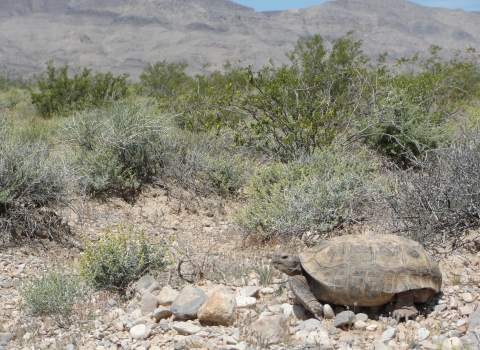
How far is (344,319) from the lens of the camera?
12.9 feet

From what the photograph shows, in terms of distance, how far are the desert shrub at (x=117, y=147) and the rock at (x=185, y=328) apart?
4252mm

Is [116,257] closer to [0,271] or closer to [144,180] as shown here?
[0,271]

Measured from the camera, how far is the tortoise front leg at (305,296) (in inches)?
159

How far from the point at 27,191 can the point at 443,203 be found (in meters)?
4.89

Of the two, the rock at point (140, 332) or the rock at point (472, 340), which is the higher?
the rock at point (472, 340)

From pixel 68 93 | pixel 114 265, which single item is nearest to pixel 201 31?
pixel 68 93

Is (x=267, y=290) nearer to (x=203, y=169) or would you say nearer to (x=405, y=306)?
(x=405, y=306)

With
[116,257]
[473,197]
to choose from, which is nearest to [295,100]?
[473,197]

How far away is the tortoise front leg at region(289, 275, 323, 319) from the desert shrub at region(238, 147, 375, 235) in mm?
1614

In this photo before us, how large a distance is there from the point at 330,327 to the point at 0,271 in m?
3.69

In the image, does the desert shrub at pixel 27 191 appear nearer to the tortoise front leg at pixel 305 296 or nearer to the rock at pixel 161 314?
the rock at pixel 161 314

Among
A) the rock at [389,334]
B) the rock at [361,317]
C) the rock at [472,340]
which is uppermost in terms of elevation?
the rock at [472,340]

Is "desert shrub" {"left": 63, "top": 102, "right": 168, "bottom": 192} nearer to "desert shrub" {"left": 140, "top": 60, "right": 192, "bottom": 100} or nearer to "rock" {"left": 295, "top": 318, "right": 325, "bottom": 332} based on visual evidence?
"rock" {"left": 295, "top": 318, "right": 325, "bottom": 332}

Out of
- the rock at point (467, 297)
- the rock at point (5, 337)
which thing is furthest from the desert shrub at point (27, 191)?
the rock at point (467, 297)
